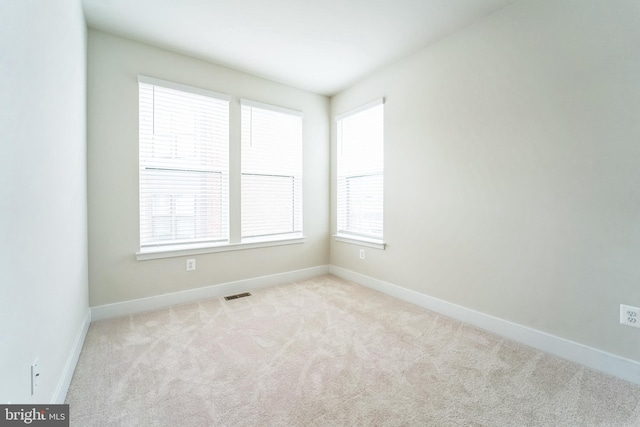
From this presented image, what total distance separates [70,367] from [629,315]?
12.0 ft

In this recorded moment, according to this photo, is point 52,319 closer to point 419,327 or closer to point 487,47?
point 419,327

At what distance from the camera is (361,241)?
371 centimetres

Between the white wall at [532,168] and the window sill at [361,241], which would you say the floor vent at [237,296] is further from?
the white wall at [532,168]

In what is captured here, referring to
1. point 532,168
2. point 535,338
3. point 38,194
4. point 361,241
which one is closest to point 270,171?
point 361,241

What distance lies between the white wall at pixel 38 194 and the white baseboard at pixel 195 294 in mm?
612

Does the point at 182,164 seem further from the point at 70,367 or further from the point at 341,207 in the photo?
the point at 341,207

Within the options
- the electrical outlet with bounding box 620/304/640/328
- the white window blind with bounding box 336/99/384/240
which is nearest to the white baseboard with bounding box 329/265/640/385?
the electrical outlet with bounding box 620/304/640/328

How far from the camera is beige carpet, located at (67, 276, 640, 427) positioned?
4.84ft

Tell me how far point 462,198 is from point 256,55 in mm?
2693

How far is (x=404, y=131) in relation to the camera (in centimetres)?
315

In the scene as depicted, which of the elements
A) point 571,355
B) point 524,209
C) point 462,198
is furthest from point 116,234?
point 571,355

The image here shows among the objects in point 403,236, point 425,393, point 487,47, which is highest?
point 487,47

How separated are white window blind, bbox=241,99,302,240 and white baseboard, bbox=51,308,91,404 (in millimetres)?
1747

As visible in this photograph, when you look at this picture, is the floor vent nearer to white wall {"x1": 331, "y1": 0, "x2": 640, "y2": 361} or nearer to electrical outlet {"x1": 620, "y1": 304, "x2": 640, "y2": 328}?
white wall {"x1": 331, "y1": 0, "x2": 640, "y2": 361}
